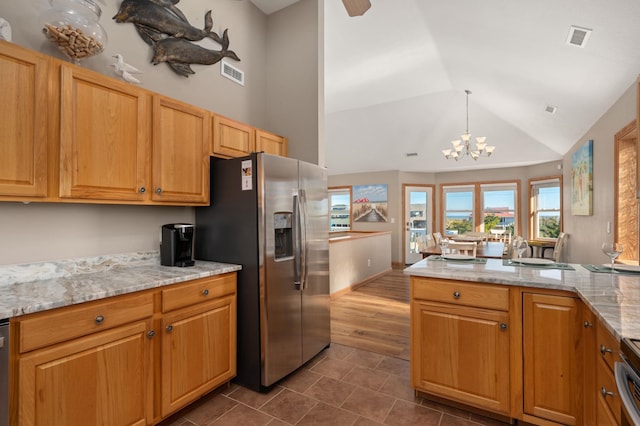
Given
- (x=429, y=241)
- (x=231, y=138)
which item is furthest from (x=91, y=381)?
(x=429, y=241)

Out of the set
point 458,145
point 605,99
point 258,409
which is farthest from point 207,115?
point 458,145

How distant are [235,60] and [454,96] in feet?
14.9

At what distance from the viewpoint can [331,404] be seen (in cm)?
212

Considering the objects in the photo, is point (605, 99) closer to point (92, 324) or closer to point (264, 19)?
point (264, 19)

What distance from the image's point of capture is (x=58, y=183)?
1644 millimetres

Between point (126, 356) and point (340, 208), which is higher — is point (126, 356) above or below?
below

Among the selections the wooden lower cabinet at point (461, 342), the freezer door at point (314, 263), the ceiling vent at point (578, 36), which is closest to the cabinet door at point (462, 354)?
the wooden lower cabinet at point (461, 342)

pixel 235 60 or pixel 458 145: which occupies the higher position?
pixel 235 60

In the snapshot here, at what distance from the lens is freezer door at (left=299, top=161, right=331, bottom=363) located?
2.61 m

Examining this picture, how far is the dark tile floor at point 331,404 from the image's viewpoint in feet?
6.37

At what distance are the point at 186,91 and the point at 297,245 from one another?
1665mm

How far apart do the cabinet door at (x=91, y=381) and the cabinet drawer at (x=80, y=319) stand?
4 centimetres

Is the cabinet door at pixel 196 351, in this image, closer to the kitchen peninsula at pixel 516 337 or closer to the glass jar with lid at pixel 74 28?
the kitchen peninsula at pixel 516 337

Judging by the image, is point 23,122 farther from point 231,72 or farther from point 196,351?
point 231,72
